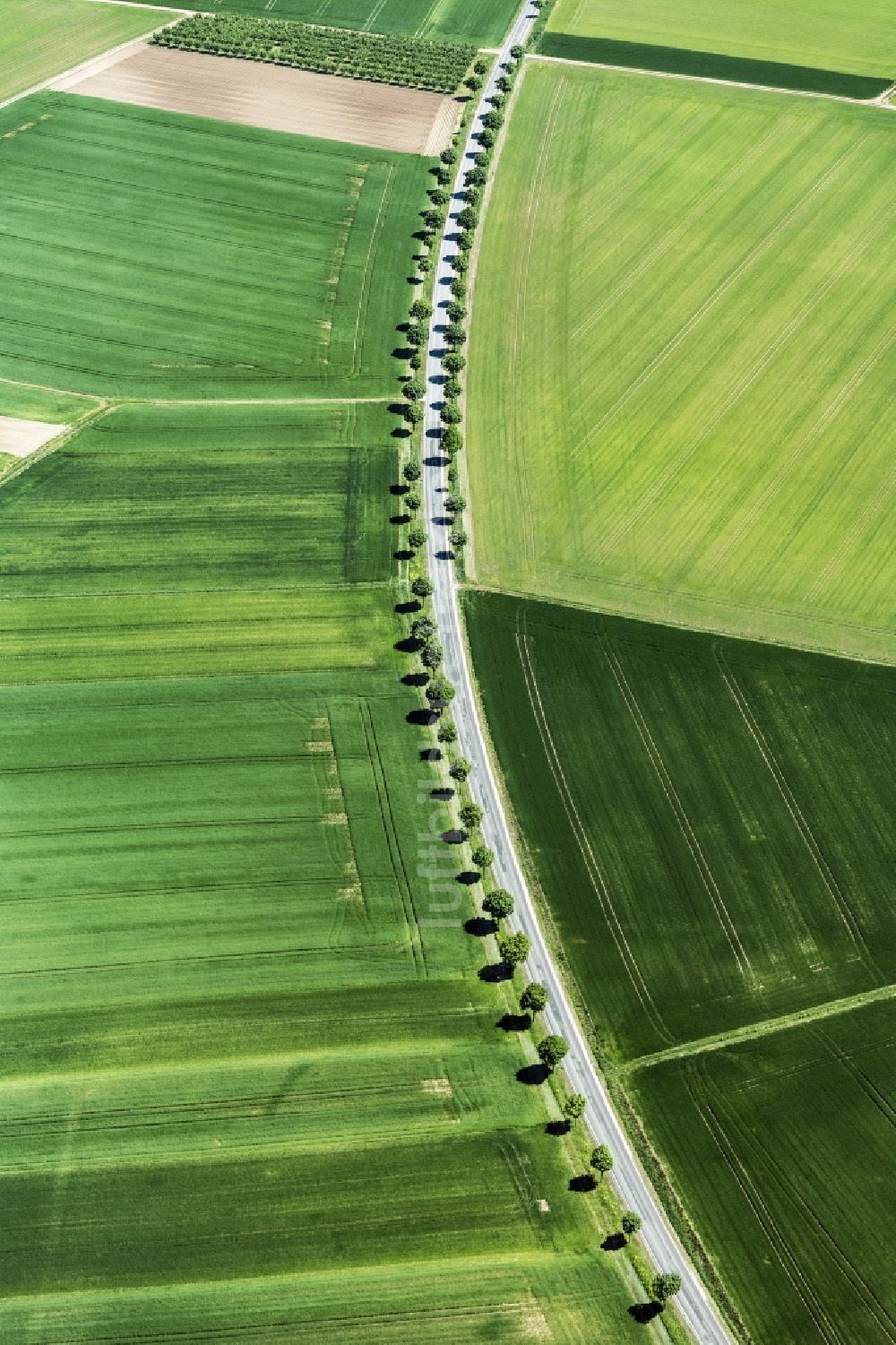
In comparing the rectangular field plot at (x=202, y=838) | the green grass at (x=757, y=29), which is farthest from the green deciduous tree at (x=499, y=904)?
the green grass at (x=757, y=29)

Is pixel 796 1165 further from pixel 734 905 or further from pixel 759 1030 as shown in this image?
pixel 734 905

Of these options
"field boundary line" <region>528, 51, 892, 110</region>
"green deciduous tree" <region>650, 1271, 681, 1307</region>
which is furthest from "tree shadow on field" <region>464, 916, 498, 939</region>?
"field boundary line" <region>528, 51, 892, 110</region>

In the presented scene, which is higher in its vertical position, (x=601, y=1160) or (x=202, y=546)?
(x=202, y=546)

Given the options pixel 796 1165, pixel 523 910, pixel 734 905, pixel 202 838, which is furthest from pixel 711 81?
pixel 796 1165

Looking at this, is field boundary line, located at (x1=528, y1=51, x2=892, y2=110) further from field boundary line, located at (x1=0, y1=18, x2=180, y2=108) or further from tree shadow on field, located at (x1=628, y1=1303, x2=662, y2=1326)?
tree shadow on field, located at (x1=628, y1=1303, x2=662, y2=1326)

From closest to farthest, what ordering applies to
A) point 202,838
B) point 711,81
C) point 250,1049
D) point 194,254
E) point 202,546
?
1. point 250,1049
2. point 202,838
3. point 202,546
4. point 194,254
5. point 711,81

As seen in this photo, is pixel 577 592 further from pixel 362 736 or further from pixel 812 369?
pixel 812 369

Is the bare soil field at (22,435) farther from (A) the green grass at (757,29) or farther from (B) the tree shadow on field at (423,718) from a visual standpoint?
(A) the green grass at (757,29)

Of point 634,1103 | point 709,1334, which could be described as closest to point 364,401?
point 634,1103
